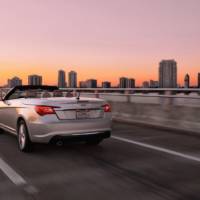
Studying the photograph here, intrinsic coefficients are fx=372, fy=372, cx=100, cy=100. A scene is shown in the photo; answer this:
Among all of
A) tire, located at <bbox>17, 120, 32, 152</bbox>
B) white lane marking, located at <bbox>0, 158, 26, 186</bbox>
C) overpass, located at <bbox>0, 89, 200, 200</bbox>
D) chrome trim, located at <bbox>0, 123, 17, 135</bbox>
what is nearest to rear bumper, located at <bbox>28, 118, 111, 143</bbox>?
tire, located at <bbox>17, 120, 32, 152</bbox>

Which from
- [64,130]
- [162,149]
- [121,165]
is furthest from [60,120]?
[162,149]

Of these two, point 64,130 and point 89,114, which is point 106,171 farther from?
point 89,114

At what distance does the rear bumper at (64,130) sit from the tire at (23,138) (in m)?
0.20

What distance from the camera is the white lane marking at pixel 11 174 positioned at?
548 cm

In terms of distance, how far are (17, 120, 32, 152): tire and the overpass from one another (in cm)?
21

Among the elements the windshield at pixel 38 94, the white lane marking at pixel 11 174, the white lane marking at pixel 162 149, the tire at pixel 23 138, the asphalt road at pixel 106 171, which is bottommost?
the white lane marking at pixel 11 174

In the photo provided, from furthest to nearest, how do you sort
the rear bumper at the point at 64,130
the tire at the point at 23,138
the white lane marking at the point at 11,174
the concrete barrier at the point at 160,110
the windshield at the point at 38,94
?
the concrete barrier at the point at 160,110, the windshield at the point at 38,94, the tire at the point at 23,138, the rear bumper at the point at 64,130, the white lane marking at the point at 11,174

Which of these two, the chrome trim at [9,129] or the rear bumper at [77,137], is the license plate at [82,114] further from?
the chrome trim at [9,129]

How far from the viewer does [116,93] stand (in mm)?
15367

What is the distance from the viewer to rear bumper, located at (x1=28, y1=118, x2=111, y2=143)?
7.25m

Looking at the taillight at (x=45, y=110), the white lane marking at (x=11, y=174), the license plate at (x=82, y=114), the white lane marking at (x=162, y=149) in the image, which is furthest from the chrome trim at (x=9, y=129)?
the white lane marking at (x=162, y=149)

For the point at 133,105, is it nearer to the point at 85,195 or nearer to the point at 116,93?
the point at 116,93

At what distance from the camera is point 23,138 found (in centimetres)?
790

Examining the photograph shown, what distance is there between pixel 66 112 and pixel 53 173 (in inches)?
64.5
